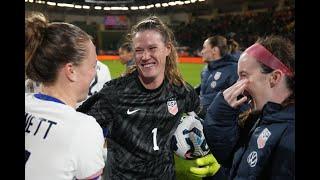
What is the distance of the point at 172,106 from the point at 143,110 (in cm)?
22

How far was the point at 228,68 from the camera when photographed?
5.67 m

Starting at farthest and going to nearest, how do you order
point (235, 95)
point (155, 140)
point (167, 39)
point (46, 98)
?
point (167, 39), point (155, 140), point (235, 95), point (46, 98)

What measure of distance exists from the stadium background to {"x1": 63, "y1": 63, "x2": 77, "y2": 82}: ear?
78.7ft

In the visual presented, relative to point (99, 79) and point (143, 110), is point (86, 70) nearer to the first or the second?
point (143, 110)

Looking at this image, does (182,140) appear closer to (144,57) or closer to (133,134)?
(133,134)

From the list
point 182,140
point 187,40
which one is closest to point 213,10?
point 187,40

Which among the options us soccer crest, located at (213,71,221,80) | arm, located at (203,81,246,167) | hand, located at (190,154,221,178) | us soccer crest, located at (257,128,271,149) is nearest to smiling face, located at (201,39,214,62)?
us soccer crest, located at (213,71,221,80)

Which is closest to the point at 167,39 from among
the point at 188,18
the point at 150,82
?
the point at 150,82

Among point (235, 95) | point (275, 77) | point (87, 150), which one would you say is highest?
point (275, 77)

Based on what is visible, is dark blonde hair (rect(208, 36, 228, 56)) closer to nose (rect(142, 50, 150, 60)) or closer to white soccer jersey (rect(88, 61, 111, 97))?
white soccer jersey (rect(88, 61, 111, 97))

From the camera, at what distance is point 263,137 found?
5.70 feet

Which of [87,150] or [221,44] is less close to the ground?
[221,44]

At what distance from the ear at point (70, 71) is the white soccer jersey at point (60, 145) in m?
0.20

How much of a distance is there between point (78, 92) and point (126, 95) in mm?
991
